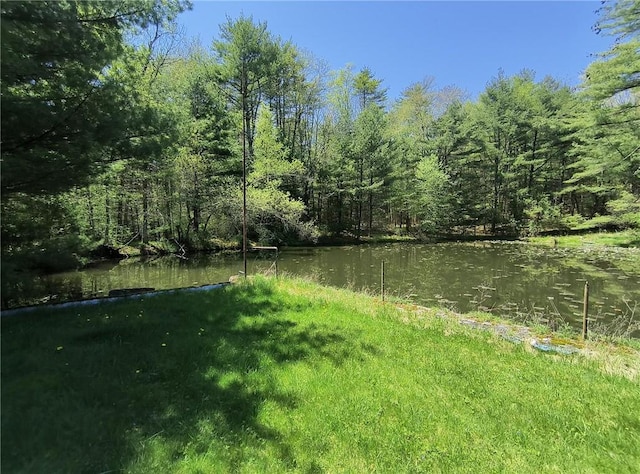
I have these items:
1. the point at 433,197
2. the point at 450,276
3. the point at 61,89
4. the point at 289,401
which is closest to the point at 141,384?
the point at 289,401

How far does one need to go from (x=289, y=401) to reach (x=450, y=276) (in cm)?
1157

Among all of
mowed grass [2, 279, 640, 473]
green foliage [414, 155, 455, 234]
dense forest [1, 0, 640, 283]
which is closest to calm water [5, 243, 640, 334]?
dense forest [1, 0, 640, 283]

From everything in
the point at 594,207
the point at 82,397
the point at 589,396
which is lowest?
the point at 589,396

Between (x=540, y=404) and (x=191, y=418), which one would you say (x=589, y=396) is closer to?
(x=540, y=404)

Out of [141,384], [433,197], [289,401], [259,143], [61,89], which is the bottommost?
[289,401]

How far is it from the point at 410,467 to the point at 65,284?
37.0ft

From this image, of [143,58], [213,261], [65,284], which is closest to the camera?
[65,284]

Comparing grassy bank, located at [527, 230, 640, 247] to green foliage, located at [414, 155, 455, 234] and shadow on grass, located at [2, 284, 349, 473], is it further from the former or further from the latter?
shadow on grass, located at [2, 284, 349, 473]

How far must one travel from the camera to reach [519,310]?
29.0 ft

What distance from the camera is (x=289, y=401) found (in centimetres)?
321

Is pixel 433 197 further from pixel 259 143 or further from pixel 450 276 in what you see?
pixel 450 276

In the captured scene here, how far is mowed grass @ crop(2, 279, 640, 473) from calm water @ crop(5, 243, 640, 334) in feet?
8.29

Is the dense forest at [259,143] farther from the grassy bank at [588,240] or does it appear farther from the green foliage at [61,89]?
the grassy bank at [588,240]

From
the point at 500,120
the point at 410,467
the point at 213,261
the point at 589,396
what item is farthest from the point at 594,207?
the point at 410,467
